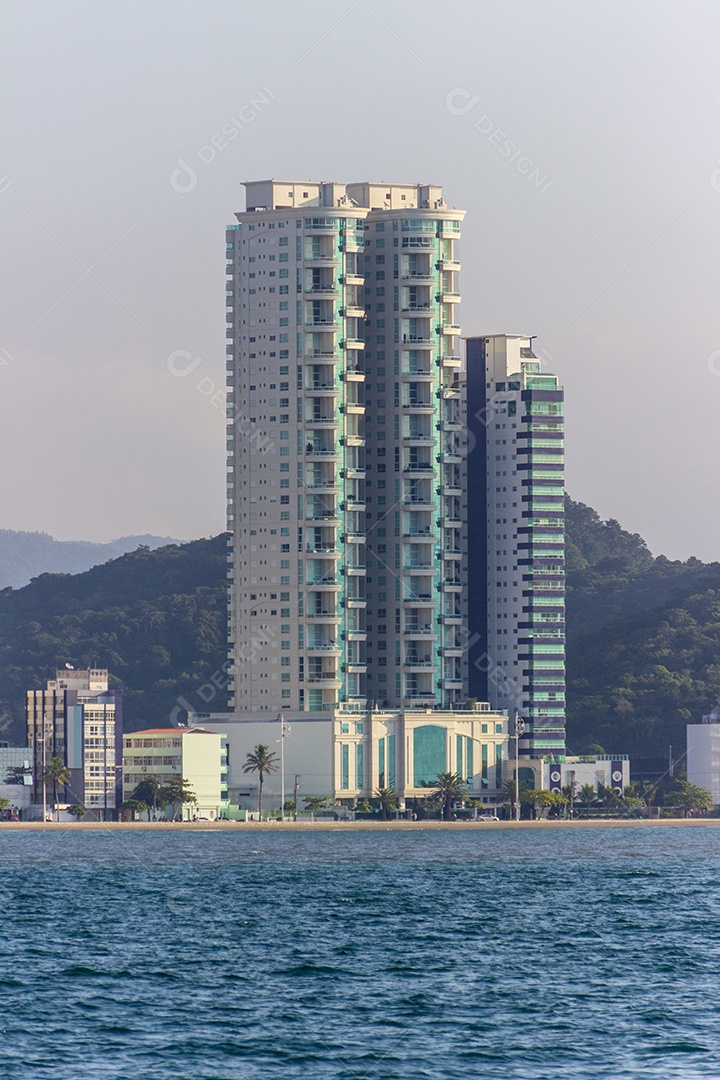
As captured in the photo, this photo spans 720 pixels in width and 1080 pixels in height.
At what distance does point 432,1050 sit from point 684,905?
60.9 meters

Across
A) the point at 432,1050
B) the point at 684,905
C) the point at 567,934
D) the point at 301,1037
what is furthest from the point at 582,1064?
the point at 684,905

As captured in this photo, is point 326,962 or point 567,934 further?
point 567,934

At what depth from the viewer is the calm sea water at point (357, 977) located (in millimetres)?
62781

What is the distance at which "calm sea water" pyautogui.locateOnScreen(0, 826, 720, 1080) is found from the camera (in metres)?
62.8

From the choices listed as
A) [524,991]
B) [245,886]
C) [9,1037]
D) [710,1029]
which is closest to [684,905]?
[245,886]

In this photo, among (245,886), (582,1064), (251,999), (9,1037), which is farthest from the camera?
(245,886)

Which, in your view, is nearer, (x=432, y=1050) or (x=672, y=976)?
(x=432, y=1050)

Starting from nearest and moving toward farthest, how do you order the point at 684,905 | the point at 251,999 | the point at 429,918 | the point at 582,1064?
the point at 582,1064, the point at 251,999, the point at 429,918, the point at 684,905

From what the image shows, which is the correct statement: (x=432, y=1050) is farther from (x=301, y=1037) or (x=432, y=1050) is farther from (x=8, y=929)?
(x=8, y=929)

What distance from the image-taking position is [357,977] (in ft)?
267

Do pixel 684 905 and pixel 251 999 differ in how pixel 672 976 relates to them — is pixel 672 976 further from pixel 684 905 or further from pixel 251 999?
pixel 684 905

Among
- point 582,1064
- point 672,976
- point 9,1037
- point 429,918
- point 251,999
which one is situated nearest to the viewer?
point 582,1064

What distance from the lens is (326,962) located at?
286ft

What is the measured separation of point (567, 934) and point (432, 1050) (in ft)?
123
